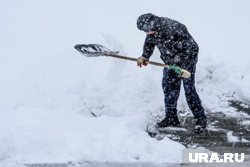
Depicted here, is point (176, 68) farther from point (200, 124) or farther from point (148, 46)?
point (200, 124)

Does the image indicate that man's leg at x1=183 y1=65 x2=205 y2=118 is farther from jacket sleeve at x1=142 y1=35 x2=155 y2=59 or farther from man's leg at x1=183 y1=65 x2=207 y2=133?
jacket sleeve at x1=142 y1=35 x2=155 y2=59

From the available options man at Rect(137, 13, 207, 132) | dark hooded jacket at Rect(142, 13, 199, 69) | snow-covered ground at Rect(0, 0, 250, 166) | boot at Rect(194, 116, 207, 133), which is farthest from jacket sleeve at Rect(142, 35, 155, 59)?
boot at Rect(194, 116, 207, 133)

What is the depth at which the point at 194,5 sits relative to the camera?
11.4 metres

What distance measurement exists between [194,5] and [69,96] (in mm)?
4868

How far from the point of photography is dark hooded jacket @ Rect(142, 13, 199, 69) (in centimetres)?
645

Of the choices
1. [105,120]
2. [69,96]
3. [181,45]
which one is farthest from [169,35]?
[69,96]

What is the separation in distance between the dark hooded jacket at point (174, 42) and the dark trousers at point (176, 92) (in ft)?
0.57

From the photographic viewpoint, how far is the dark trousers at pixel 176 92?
6.70 metres

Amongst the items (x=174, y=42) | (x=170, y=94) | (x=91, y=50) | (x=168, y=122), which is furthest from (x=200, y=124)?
(x=91, y=50)

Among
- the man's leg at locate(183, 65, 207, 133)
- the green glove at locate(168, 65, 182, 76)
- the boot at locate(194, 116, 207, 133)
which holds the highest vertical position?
the green glove at locate(168, 65, 182, 76)

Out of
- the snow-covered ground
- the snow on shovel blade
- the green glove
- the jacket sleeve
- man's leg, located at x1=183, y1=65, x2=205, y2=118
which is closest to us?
the snow-covered ground

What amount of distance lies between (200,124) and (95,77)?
224 cm

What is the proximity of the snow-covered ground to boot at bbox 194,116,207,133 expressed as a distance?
2.42 ft

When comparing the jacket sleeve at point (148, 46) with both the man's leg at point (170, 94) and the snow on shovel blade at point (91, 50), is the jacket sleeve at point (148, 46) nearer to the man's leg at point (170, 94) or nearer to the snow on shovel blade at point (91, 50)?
the man's leg at point (170, 94)
